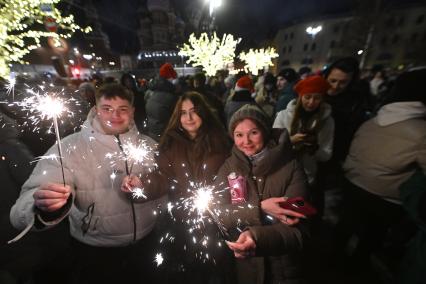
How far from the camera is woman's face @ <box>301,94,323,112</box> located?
3547 mm

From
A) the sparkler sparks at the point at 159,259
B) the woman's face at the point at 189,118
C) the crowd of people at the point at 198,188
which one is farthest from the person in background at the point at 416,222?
the sparkler sparks at the point at 159,259

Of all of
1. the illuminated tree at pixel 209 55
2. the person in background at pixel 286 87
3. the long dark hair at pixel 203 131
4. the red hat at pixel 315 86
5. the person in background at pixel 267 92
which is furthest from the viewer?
the illuminated tree at pixel 209 55

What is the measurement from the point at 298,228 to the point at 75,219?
8.12 feet

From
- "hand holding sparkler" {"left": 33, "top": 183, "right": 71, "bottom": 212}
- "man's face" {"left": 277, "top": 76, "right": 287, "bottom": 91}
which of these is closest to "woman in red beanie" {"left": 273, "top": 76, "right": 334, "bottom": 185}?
"hand holding sparkler" {"left": 33, "top": 183, "right": 71, "bottom": 212}

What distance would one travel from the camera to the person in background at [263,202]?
2.04 metres

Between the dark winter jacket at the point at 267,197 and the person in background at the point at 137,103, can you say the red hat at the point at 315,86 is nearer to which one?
the dark winter jacket at the point at 267,197

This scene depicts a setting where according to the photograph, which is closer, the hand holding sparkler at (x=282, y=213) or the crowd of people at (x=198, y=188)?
the hand holding sparkler at (x=282, y=213)

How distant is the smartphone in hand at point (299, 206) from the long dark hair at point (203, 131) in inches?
52.7

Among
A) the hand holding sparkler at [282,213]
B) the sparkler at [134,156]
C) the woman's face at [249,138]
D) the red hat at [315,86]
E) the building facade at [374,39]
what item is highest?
the building facade at [374,39]

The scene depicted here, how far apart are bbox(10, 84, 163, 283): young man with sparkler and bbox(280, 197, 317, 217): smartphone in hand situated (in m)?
1.68

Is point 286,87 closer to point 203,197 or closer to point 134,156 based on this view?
point 203,197

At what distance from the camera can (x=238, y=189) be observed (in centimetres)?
234

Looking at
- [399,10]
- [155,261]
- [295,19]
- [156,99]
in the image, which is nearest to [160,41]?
[295,19]

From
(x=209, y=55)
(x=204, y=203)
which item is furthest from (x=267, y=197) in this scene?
(x=209, y=55)
